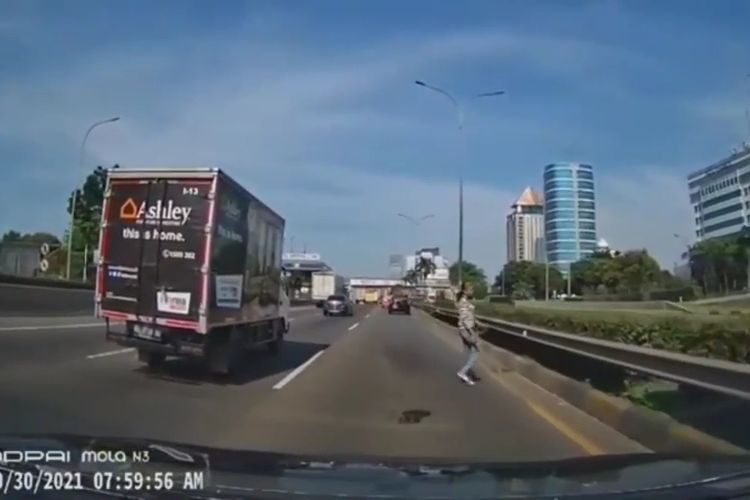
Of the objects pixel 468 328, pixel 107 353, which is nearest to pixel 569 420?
pixel 468 328

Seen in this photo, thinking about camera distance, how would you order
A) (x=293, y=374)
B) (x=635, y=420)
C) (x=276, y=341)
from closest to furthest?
(x=635, y=420) < (x=293, y=374) < (x=276, y=341)

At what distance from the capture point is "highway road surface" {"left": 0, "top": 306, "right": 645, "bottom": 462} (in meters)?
8.84

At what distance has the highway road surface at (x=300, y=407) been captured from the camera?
29.0ft

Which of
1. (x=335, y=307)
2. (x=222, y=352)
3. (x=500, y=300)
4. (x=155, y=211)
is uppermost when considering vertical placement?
(x=155, y=211)

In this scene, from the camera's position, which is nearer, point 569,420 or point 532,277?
point 569,420

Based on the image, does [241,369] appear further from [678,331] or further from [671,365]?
[671,365]

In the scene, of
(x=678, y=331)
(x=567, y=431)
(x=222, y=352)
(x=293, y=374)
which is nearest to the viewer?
(x=567, y=431)

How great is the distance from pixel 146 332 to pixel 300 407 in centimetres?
438

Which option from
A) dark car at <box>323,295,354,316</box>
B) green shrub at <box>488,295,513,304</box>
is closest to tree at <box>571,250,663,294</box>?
green shrub at <box>488,295,513,304</box>

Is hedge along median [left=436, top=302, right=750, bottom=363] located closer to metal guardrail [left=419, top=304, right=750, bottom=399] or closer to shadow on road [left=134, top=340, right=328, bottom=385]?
metal guardrail [left=419, top=304, right=750, bottom=399]

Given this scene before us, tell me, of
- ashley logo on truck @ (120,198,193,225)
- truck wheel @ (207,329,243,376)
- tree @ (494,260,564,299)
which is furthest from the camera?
tree @ (494,260,564,299)

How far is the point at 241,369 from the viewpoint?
18047 mm

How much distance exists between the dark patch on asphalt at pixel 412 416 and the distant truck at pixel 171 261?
4419 mm

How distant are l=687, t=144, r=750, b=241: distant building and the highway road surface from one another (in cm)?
7541
